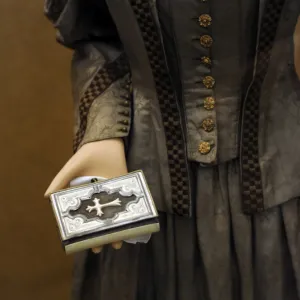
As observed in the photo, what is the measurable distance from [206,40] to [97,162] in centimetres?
20

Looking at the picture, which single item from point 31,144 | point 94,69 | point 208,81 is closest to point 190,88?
point 208,81

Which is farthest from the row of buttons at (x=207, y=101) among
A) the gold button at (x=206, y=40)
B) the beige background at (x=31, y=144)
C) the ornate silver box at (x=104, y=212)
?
the beige background at (x=31, y=144)

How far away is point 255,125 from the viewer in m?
0.80

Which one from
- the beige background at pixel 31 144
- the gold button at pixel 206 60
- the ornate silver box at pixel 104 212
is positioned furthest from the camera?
the beige background at pixel 31 144

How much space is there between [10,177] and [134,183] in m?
0.73

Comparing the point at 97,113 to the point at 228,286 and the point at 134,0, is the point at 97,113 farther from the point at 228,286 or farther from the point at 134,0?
the point at 228,286

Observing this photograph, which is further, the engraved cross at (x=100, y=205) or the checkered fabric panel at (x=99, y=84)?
the checkered fabric panel at (x=99, y=84)

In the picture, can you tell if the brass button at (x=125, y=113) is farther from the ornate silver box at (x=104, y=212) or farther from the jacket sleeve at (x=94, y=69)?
the ornate silver box at (x=104, y=212)

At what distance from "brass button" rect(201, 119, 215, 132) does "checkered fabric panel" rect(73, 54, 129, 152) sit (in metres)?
0.13

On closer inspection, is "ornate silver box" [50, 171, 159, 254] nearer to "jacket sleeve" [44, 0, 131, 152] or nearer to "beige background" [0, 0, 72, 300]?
"jacket sleeve" [44, 0, 131, 152]

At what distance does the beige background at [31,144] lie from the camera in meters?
1.28

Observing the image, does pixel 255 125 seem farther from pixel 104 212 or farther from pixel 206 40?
pixel 104 212

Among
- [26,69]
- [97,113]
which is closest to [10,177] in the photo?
[26,69]

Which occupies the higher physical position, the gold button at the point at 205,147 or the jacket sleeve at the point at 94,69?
the jacket sleeve at the point at 94,69
